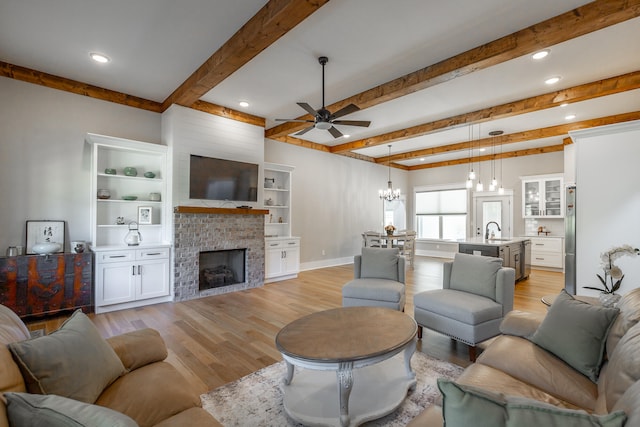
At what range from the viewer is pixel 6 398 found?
924 millimetres

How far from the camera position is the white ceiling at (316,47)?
9.15ft

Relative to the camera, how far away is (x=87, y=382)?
136 centimetres

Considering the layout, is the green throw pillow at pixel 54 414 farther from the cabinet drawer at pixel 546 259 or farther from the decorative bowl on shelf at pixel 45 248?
the cabinet drawer at pixel 546 259

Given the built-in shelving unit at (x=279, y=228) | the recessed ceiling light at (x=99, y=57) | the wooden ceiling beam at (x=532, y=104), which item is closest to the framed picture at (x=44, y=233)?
the recessed ceiling light at (x=99, y=57)

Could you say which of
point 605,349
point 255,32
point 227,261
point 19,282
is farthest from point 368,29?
point 19,282

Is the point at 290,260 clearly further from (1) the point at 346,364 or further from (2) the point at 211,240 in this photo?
(1) the point at 346,364

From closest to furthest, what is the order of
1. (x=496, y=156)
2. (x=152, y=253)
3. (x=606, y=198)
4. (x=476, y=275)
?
1. (x=476, y=275)
2. (x=606, y=198)
3. (x=152, y=253)
4. (x=496, y=156)

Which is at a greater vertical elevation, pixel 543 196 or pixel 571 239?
pixel 543 196

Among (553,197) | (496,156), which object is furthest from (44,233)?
(553,197)

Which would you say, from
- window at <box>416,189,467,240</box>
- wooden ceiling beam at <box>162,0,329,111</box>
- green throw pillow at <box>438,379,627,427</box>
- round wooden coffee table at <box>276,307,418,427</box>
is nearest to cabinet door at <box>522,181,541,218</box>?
window at <box>416,189,467,240</box>

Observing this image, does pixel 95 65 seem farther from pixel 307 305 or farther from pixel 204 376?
pixel 307 305

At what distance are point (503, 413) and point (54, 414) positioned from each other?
1.26m

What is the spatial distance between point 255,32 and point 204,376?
3147mm

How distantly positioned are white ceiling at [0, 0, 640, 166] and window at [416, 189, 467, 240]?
Result: 480cm
